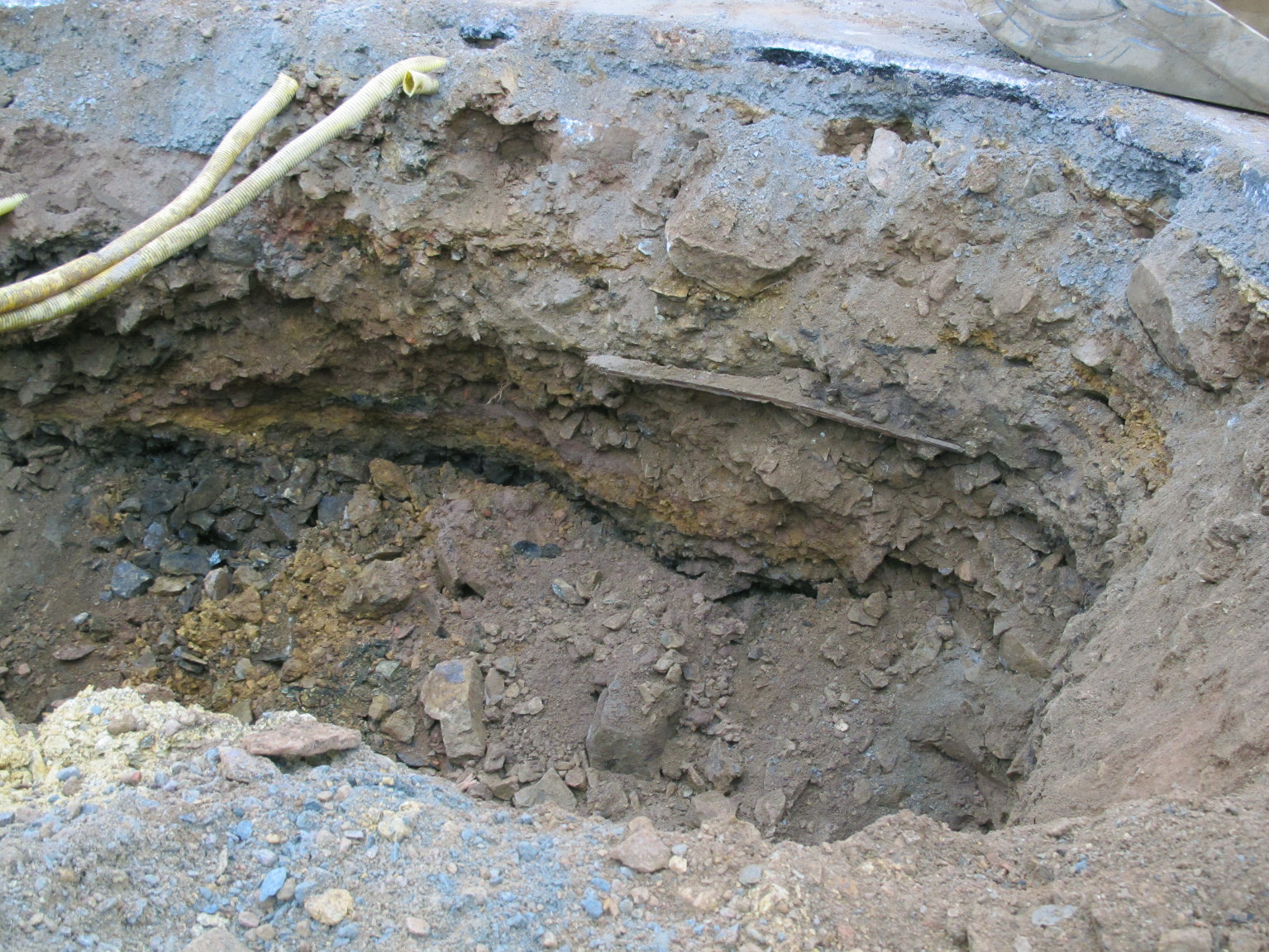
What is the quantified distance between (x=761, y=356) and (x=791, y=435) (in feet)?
1.30

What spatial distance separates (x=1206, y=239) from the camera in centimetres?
336

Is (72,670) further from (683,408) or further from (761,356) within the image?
(761,356)

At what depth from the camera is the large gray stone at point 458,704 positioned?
4238 mm

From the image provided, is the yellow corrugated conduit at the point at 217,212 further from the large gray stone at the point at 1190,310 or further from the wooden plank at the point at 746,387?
the large gray stone at the point at 1190,310

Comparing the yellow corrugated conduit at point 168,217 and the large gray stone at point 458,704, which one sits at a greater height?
the yellow corrugated conduit at point 168,217

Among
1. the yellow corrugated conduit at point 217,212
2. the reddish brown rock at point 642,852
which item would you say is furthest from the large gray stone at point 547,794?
the yellow corrugated conduit at point 217,212

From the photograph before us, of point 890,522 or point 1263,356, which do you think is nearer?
point 1263,356

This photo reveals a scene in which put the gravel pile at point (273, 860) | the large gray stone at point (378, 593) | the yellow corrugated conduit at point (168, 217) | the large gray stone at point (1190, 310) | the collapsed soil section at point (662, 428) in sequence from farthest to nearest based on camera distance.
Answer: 1. the large gray stone at point (378, 593)
2. the yellow corrugated conduit at point (168, 217)
3. the collapsed soil section at point (662, 428)
4. the large gray stone at point (1190, 310)
5. the gravel pile at point (273, 860)

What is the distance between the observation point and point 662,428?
4.61m

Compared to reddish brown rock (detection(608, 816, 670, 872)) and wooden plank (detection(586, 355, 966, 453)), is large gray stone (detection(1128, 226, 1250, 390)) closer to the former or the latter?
wooden plank (detection(586, 355, 966, 453))

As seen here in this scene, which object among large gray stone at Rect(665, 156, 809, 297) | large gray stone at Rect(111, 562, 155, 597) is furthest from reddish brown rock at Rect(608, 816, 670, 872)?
large gray stone at Rect(111, 562, 155, 597)

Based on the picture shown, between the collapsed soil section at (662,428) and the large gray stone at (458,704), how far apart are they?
A: 2 cm

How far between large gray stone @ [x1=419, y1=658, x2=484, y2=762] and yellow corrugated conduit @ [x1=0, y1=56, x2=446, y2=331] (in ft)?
7.39

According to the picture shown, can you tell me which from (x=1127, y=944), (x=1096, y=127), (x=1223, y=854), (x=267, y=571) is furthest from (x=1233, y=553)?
(x=267, y=571)
